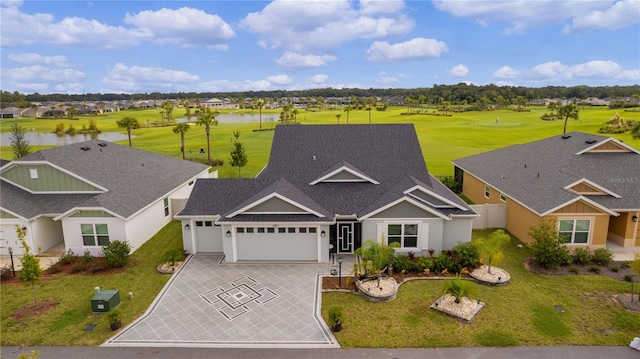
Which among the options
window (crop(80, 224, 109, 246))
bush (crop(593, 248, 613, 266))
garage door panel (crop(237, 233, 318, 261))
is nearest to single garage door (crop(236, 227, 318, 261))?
garage door panel (crop(237, 233, 318, 261))

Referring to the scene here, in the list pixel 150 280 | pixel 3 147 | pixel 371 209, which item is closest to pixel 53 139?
pixel 3 147

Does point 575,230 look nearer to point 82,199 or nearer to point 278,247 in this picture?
point 278,247

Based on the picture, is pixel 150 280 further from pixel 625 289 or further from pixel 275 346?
pixel 625 289

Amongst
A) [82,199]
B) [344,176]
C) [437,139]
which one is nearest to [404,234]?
[344,176]

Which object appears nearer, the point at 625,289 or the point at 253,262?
the point at 625,289

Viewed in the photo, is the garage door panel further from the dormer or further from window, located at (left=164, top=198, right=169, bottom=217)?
window, located at (left=164, top=198, right=169, bottom=217)

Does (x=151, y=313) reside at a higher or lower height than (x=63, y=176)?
lower
